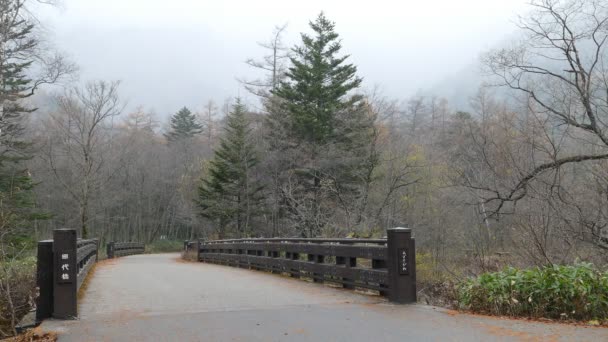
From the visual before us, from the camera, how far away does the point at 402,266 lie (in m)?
7.93

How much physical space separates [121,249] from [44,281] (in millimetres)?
31491

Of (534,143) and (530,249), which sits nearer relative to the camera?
(530,249)

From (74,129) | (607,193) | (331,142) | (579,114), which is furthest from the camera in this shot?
(74,129)

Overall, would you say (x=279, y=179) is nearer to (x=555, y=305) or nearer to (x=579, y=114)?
(x=579, y=114)

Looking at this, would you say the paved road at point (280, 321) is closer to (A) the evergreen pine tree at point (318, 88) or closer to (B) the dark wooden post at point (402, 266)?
(B) the dark wooden post at point (402, 266)

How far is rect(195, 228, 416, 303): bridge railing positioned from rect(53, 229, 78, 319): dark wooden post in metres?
4.65

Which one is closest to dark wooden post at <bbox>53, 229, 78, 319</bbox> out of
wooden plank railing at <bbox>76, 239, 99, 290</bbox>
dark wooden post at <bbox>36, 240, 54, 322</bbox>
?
dark wooden post at <bbox>36, 240, 54, 322</bbox>

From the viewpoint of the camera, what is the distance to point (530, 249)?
469 inches

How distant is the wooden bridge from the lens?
5.81m

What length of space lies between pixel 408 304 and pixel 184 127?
2620 inches

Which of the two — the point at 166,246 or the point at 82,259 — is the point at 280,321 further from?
the point at 166,246

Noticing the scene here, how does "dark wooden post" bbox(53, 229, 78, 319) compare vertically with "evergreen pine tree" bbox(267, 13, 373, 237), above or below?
→ below

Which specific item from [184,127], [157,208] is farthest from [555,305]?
[184,127]

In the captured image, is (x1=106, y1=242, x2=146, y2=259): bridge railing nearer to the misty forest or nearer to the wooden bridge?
the misty forest
